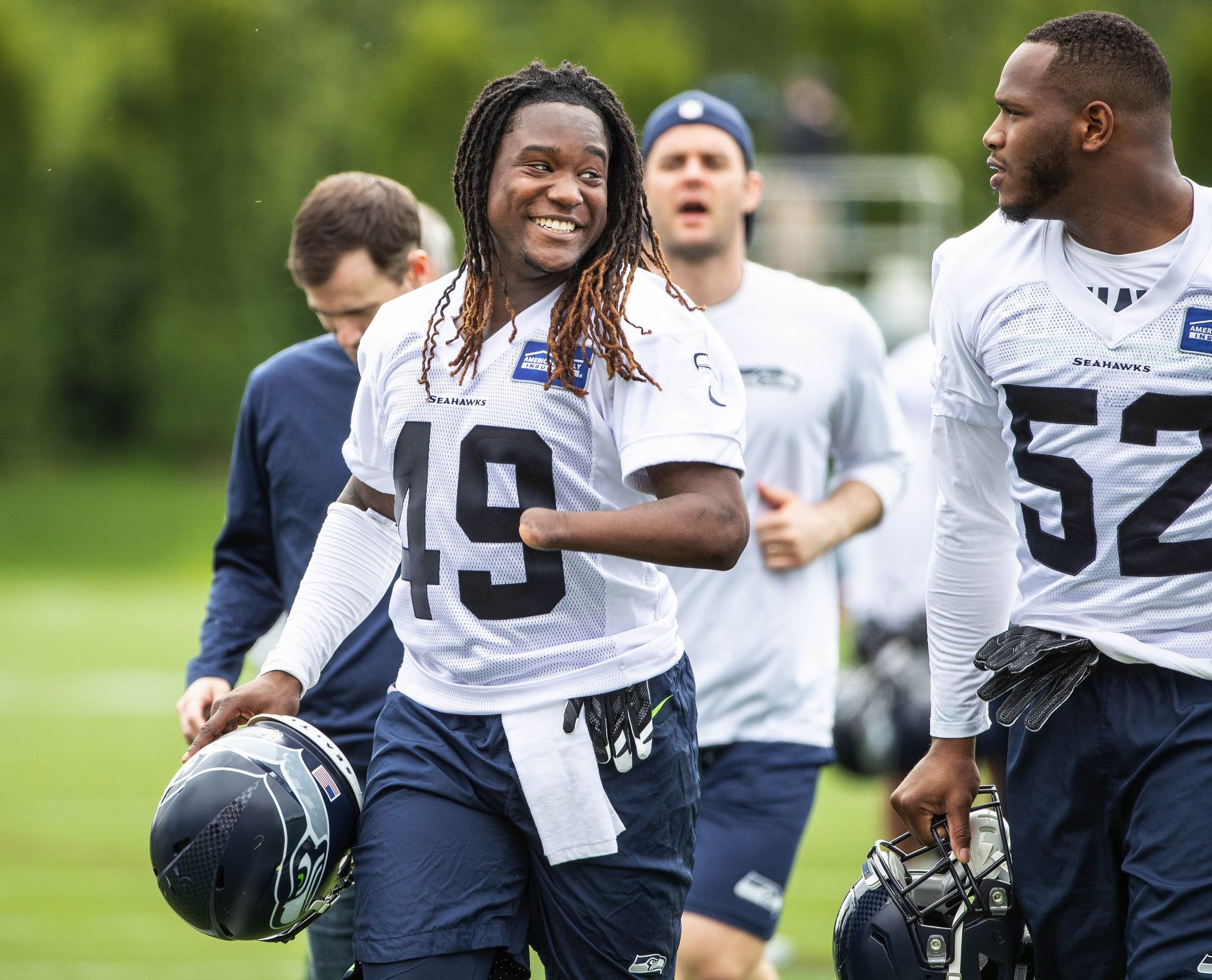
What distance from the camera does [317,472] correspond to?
14.0ft

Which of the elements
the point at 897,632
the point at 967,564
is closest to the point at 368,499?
the point at 967,564

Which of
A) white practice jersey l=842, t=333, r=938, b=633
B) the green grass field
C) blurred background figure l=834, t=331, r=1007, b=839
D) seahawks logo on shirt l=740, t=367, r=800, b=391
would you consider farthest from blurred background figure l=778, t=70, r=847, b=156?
seahawks logo on shirt l=740, t=367, r=800, b=391

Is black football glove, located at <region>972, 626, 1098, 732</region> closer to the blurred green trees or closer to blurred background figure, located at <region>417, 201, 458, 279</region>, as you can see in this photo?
A: blurred background figure, located at <region>417, 201, 458, 279</region>

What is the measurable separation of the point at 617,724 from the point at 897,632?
3827 mm

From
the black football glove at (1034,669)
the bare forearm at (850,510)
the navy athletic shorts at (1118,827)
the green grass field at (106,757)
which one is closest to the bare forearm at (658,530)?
the black football glove at (1034,669)

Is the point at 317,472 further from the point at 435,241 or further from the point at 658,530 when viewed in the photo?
the point at 658,530

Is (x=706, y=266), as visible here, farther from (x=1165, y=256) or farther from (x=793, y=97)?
(x=793, y=97)

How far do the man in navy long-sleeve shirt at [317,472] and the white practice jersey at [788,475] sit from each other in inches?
37.5

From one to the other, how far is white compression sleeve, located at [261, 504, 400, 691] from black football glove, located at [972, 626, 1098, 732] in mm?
1225

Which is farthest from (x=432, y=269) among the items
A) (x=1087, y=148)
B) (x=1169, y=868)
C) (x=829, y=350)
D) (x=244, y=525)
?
(x=1169, y=868)

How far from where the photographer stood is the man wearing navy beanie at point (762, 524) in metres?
4.62

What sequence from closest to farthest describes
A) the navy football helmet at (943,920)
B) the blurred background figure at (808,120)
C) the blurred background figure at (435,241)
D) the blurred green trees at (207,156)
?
the navy football helmet at (943,920), the blurred background figure at (435,241), the blurred background figure at (808,120), the blurred green trees at (207,156)

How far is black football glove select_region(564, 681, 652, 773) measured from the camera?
10.5 ft

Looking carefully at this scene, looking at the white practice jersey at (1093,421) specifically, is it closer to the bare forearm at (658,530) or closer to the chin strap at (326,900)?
the bare forearm at (658,530)
